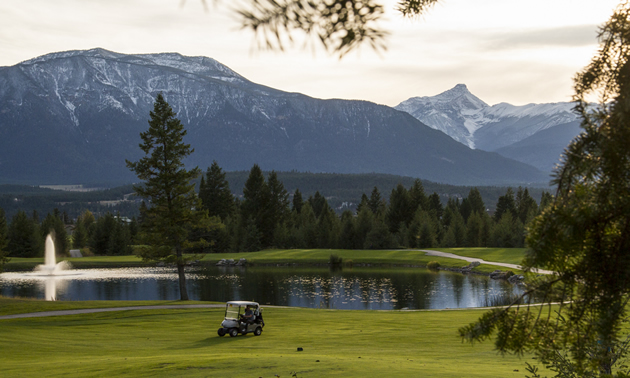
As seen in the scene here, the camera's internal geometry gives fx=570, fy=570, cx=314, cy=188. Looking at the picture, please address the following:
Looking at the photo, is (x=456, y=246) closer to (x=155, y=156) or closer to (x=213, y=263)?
(x=213, y=263)

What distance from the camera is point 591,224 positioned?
3.74 meters

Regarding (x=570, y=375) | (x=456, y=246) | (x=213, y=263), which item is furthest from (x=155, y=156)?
(x=456, y=246)

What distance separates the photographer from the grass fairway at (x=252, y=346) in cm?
1360

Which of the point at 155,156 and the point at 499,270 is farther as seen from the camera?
the point at 499,270

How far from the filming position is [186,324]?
25922 millimetres

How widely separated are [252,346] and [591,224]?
16.9 meters

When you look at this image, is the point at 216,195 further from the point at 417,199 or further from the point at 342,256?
the point at 417,199

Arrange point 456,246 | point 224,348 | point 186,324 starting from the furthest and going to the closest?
1. point 456,246
2. point 186,324
3. point 224,348

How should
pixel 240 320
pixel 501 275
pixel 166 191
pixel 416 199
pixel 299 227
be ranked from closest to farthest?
pixel 240 320 → pixel 166 191 → pixel 501 275 → pixel 299 227 → pixel 416 199

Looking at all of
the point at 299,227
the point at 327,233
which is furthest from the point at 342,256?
the point at 299,227

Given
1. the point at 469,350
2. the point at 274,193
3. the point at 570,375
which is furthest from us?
the point at 274,193

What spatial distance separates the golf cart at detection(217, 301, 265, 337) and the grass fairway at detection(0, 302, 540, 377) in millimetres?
351

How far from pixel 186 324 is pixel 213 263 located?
53106mm

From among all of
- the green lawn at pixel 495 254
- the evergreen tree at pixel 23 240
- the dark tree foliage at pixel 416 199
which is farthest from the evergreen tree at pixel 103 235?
Answer: the green lawn at pixel 495 254
